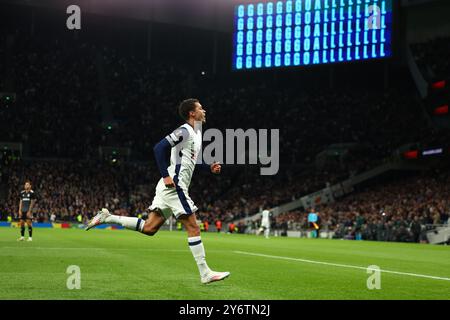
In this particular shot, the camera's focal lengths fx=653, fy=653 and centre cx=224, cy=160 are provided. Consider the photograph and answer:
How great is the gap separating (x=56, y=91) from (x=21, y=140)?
6.87 meters

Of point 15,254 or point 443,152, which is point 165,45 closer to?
point 443,152

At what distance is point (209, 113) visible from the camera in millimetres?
62250

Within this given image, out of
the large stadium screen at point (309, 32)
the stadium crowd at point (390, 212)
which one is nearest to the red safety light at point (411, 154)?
the stadium crowd at point (390, 212)

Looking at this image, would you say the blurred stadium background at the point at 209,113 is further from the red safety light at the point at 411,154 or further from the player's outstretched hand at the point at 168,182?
the player's outstretched hand at the point at 168,182

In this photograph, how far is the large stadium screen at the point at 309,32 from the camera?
46459 millimetres

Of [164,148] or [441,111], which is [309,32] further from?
[164,148]

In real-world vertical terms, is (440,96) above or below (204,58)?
below

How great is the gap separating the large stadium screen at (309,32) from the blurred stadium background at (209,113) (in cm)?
156

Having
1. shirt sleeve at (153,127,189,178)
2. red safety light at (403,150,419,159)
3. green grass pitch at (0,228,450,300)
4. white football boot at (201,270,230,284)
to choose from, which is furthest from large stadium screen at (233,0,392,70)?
white football boot at (201,270,230,284)

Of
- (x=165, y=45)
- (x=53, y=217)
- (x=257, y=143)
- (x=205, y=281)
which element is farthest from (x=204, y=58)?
(x=205, y=281)

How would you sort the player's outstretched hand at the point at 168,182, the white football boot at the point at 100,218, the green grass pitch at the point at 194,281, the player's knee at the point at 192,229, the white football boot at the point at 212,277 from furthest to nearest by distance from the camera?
the white football boot at the point at 100,218, the player's knee at the point at 192,229, the white football boot at the point at 212,277, the player's outstretched hand at the point at 168,182, the green grass pitch at the point at 194,281

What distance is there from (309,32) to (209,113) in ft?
Answer: 53.1

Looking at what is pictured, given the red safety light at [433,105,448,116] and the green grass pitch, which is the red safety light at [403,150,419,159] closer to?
the red safety light at [433,105,448,116]
